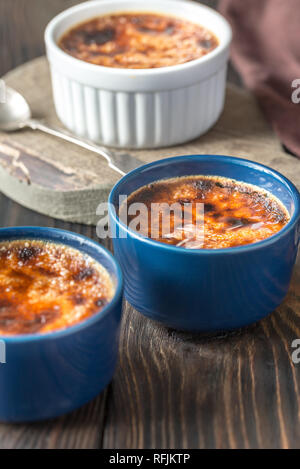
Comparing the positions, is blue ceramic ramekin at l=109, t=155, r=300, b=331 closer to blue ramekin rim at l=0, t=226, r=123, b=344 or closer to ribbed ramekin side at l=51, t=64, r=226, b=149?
blue ramekin rim at l=0, t=226, r=123, b=344

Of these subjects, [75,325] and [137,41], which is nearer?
[75,325]

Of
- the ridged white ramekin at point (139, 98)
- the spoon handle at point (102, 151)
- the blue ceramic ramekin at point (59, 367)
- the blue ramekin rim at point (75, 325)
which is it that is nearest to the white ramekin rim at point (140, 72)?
the ridged white ramekin at point (139, 98)

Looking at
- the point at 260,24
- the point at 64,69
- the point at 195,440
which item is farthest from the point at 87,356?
the point at 260,24

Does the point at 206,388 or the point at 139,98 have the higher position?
the point at 139,98

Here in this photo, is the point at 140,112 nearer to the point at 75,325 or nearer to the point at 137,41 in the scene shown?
the point at 137,41

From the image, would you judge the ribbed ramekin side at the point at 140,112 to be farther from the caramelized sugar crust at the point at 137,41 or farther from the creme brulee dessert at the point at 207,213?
the creme brulee dessert at the point at 207,213

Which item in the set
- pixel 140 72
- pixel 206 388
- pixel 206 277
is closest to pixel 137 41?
pixel 140 72

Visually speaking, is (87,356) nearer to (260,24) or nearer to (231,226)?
(231,226)

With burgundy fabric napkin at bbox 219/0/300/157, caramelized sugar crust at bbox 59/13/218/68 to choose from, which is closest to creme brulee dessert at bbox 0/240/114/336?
caramelized sugar crust at bbox 59/13/218/68
